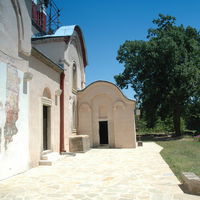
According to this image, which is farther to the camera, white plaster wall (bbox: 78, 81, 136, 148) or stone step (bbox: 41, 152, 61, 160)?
white plaster wall (bbox: 78, 81, 136, 148)

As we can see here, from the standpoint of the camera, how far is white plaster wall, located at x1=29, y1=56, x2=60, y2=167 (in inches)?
361

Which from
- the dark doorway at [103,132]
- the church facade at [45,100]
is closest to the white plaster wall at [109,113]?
the church facade at [45,100]

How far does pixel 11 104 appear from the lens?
7445 millimetres

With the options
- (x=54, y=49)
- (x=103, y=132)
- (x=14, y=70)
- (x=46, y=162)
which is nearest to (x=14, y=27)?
(x=14, y=70)

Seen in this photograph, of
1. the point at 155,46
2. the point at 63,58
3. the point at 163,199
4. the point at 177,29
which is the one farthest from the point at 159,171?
the point at 177,29

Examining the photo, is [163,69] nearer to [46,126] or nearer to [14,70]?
[46,126]

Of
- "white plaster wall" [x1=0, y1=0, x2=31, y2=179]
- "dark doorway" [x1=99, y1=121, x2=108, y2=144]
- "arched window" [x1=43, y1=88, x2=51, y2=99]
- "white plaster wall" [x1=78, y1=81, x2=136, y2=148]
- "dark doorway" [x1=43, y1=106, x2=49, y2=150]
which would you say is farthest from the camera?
"dark doorway" [x1=99, y1=121, x2=108, y2=144]

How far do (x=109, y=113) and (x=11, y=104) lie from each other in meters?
10.5

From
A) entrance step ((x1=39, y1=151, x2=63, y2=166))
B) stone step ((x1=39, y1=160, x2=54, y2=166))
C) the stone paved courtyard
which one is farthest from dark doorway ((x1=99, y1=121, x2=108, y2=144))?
the stone paved courtyard

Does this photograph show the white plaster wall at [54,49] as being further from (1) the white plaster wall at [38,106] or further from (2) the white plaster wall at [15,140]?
(2) the white plaster wall at [15,140]

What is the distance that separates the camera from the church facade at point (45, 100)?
734 centimetres

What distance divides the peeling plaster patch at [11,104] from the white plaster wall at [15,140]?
71 mm

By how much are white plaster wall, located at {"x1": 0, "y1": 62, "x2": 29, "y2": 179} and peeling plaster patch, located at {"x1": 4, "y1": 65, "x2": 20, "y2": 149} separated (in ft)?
0.23

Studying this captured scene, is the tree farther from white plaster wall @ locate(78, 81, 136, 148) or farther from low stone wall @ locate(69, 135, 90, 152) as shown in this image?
low stone wall @ locate(69, 135, 90, 152)
